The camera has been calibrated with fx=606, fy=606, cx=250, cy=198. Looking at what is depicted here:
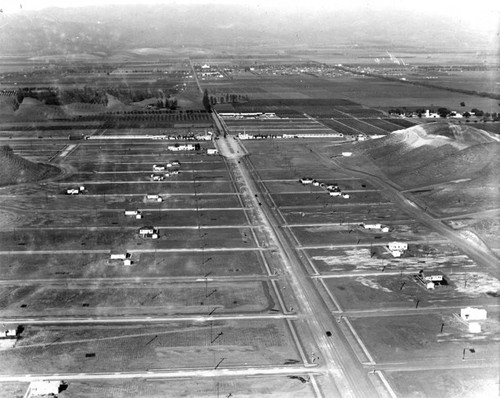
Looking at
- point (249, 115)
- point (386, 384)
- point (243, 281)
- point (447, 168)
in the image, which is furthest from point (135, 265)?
point (249, 115)

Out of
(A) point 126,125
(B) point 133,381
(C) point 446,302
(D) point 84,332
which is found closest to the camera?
(B) point 133,381

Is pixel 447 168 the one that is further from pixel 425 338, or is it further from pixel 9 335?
pixel 9 335

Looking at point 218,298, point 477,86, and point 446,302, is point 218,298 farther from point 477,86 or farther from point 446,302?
point 477,86

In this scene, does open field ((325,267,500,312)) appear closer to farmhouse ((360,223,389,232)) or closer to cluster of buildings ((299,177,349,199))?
farmhouse ((360,223,389,232))

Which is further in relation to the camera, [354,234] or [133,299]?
[354,234]

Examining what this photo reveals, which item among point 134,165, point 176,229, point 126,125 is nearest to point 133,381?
point 176,229

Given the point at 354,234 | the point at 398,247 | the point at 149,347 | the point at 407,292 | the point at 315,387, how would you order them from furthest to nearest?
the point at 354,234 → the point at 398,247 → the point at 407,292 → the point at 149,347 → the point at 315,387
